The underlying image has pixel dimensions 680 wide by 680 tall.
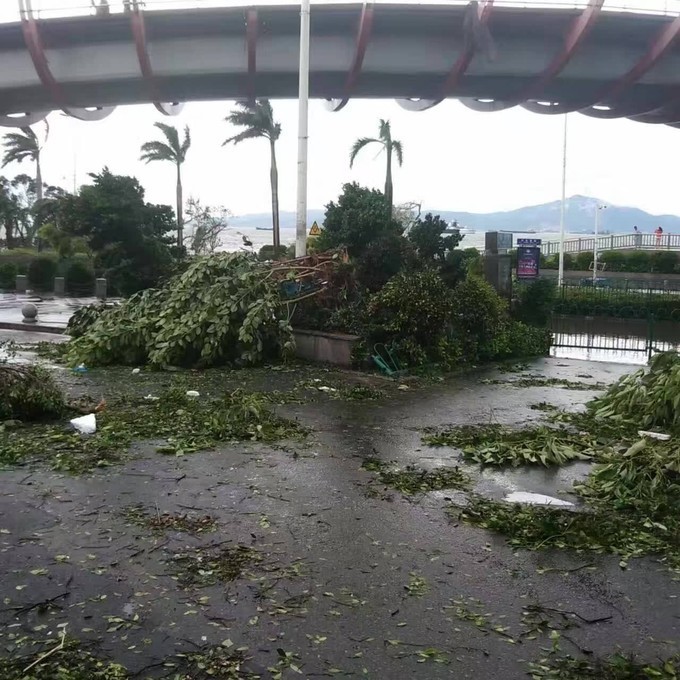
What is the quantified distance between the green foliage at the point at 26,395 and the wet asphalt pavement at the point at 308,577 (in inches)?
71.8

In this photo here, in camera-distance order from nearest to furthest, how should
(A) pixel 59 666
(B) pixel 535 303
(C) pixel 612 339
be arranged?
(A) pixel 59 666 < (B) pixel 535 303 < (C) pixel 612 339

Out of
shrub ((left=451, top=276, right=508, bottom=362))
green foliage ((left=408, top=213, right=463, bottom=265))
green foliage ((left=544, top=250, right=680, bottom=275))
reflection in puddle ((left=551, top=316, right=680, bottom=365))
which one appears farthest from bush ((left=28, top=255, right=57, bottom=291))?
green foliage ((left=544, top=250, right=680, bottom=275))

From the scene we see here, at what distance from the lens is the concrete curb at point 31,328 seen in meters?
18.4

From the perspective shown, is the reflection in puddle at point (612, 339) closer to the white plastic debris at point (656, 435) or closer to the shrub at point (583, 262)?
the white plastic debris at point (656, 435)

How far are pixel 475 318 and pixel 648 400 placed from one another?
5.29 m

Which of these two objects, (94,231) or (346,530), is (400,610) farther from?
(94,231)

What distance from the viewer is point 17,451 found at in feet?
22.1

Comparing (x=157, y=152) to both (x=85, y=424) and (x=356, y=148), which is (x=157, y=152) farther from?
(x=85, y=424)

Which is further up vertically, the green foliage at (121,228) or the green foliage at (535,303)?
the green foliage at (121,228)

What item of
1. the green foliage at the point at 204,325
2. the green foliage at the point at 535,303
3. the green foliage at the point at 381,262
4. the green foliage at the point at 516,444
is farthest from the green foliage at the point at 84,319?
the green foliage at the point at 535,303

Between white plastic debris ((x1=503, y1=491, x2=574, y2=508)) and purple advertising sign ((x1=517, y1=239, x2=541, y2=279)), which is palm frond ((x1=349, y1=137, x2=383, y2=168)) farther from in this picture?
white plastic debris ((x1=503, y1=491, x2=574, y2=508))

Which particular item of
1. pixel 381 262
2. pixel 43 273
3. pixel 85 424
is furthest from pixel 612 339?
pixel 43 273

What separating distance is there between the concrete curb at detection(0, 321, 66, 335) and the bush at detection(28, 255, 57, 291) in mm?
16113

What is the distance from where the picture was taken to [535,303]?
16.2 metres
